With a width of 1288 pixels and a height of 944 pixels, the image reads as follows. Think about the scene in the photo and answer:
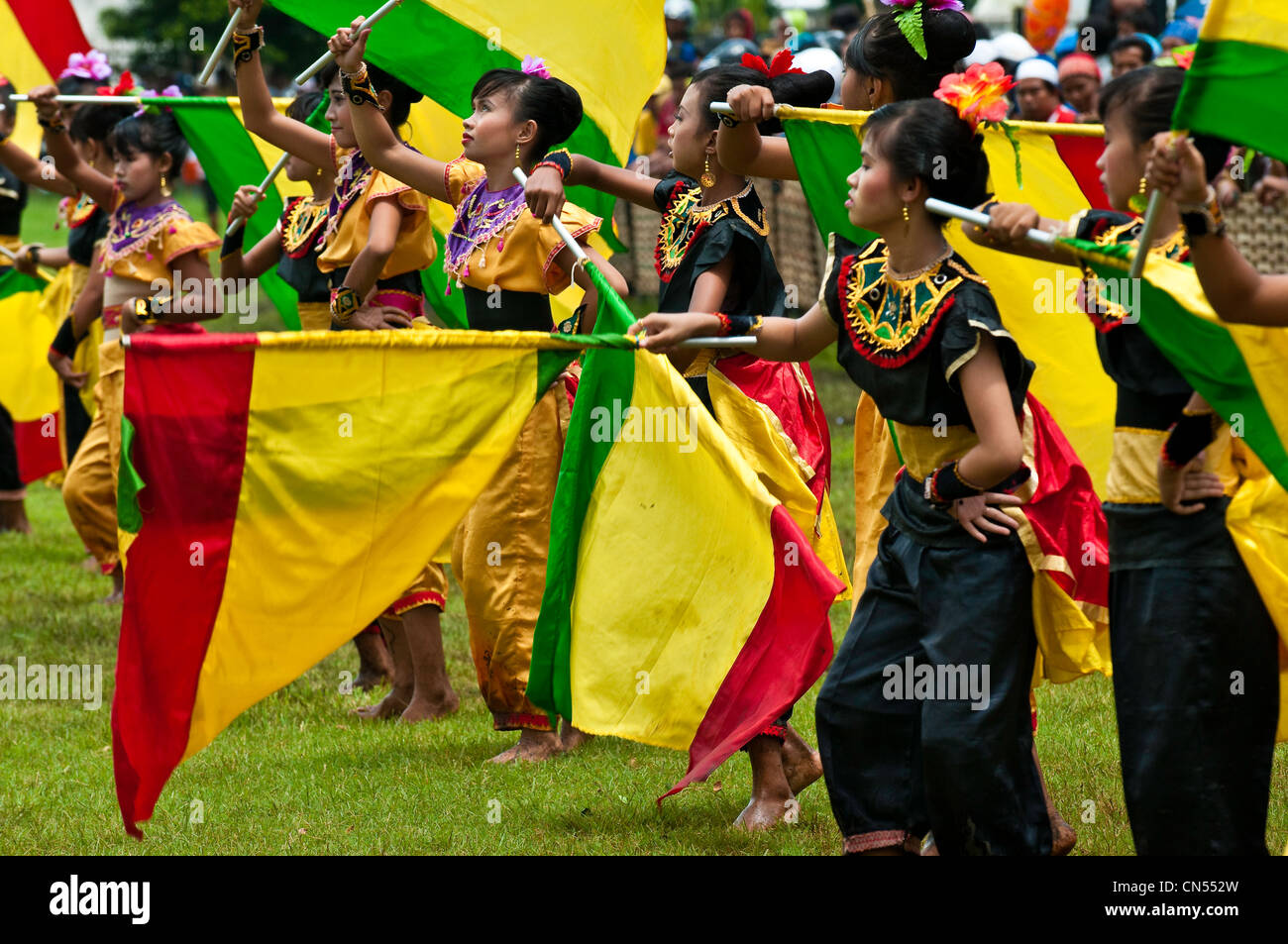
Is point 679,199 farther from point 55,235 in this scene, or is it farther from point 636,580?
point 55,235

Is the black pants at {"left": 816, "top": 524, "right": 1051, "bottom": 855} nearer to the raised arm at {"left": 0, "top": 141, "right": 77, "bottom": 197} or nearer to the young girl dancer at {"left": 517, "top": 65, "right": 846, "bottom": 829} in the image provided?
the young girl dancer at {"left": 517, "top": 65, "right": 846, "bottom": 829}

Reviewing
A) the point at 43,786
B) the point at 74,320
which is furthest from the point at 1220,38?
the point at 74,320

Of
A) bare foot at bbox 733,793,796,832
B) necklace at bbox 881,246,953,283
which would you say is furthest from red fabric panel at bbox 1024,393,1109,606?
bare foot at bbox 733,793,796,832

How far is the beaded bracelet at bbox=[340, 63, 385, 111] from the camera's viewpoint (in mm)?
5191

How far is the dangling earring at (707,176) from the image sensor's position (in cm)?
484

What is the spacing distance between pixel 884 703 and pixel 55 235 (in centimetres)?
1960

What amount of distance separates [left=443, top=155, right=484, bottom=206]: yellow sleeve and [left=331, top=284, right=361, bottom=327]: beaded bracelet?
514mm

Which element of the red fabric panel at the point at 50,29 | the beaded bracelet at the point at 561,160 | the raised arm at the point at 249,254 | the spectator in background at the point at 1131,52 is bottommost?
the raised arm at the point at 249,254

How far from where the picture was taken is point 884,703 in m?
3.77

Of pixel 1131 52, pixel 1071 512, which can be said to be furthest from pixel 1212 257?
pixel 1131 52

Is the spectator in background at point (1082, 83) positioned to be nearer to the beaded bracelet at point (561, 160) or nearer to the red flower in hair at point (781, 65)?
the red flower in hair at point (781, 65)

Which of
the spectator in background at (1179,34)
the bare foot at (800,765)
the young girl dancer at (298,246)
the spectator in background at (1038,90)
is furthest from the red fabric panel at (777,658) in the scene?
the spectator in background at (1179,34)

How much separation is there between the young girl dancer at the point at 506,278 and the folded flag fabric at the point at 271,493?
1143 mm

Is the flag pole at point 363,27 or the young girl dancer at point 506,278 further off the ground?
the flag pole at point 363,27
